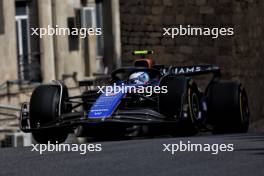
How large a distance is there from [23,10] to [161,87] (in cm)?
1372

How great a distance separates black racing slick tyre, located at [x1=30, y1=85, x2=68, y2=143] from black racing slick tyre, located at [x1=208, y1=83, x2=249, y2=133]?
193 centimetres

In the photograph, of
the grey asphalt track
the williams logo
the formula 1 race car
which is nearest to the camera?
the grey asphalt track

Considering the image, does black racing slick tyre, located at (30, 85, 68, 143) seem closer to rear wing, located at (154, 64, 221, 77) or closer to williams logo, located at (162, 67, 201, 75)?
williams logo, located at (162, 67, 201, 75)

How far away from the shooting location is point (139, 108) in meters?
17.7

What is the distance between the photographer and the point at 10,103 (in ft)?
98.4

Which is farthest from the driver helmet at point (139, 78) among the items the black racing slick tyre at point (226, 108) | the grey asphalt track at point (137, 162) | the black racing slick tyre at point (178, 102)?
the grey asphalt track at point (137, 162)

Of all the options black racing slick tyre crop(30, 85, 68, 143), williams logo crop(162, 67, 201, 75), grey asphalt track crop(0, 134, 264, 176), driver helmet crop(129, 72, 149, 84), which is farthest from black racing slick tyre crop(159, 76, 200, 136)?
grey asphalt track crop(0, 134, 264, 176)

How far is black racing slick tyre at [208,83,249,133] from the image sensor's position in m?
18.3

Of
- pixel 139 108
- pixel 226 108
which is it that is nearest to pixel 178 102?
pixel 139 108

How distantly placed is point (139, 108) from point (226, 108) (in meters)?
1.26

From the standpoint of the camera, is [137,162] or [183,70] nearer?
[137,162]

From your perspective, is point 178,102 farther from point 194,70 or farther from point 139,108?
point 194,70

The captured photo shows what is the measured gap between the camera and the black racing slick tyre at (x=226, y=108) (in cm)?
1833

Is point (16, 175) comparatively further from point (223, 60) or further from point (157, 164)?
point (223, 60)
